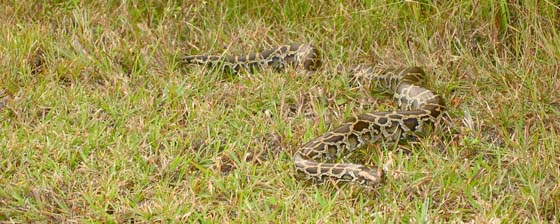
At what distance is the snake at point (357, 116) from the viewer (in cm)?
602

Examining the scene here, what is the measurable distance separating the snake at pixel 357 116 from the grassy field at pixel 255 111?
90mm

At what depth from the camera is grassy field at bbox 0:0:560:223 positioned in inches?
226

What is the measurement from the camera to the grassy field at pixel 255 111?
5.74 meters

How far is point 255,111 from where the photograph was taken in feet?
23.6

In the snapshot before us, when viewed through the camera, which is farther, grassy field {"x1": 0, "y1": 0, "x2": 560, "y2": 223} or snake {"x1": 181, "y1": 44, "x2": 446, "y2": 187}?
snake {"x1": 181, "y1": 44, "x2": 446, "y2": 187}

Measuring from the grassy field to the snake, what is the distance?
9cm

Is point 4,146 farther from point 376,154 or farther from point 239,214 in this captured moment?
point 376,154

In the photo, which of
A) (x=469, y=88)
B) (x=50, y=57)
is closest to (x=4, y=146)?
(x=50, y=57)

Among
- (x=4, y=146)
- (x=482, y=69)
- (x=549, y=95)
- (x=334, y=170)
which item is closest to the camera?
(x=334, y=170)

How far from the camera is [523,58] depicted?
7309mm

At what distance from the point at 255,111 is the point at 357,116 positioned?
787 mm

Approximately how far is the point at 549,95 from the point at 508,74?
0.37 metres

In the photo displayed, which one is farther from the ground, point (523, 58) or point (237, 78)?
point (523, 58)

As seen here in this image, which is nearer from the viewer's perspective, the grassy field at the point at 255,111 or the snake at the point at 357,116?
the grassy field at the point at 255,111
